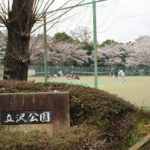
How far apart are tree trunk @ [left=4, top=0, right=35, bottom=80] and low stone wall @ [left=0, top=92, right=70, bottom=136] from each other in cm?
176

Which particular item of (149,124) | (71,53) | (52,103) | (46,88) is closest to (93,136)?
(52,103)

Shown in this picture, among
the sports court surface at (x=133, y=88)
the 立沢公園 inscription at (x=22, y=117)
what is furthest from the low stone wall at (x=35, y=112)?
the sports court surface at (x=133, y=88)

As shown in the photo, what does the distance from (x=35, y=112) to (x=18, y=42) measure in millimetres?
2282

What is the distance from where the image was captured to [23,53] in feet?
13.8

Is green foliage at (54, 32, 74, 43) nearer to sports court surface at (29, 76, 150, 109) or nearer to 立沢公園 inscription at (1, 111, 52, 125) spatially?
sports court surface at (29, 76, 150, 109)

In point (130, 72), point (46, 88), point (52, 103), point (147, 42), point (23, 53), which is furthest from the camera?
point (130, 72)

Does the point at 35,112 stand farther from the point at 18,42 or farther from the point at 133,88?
the point at 133,88

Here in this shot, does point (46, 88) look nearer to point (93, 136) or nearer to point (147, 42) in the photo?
point (93, 136)

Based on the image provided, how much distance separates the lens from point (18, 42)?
416cm

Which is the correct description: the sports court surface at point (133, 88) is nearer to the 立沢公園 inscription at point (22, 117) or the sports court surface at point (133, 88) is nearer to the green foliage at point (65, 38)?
the green foliage at point (65, 38)

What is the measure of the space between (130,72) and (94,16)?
1720 mm

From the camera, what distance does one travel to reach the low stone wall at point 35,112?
7.38 feet

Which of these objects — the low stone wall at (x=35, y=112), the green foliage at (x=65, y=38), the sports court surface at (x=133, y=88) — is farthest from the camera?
the sports court surface at (x=133, y=88)

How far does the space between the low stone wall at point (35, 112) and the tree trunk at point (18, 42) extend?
176cm
